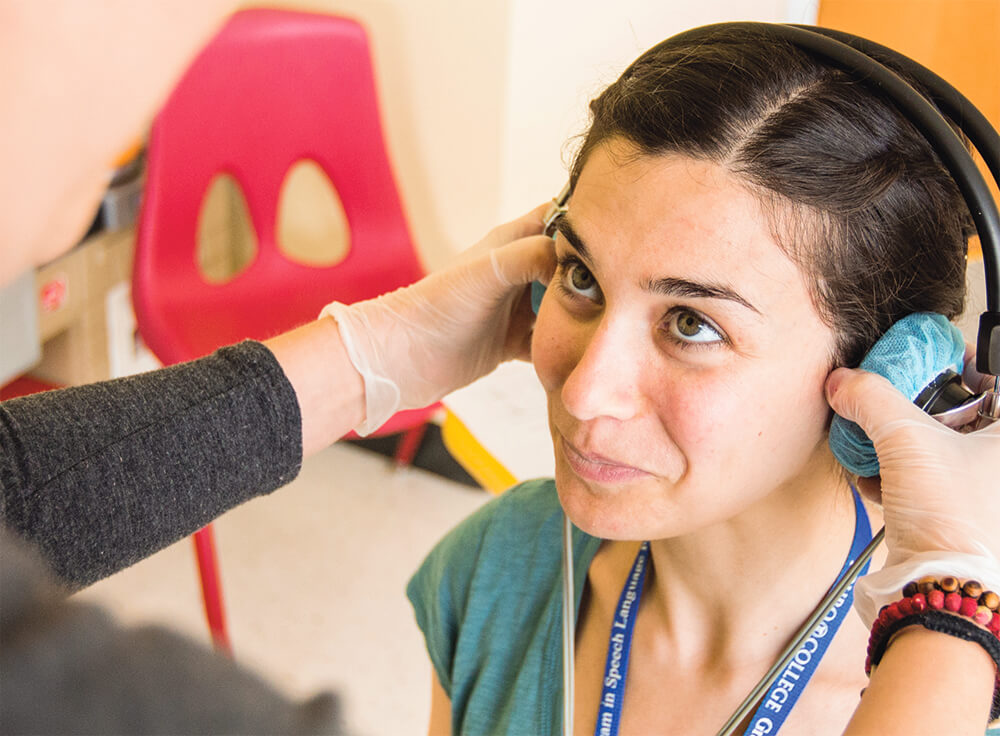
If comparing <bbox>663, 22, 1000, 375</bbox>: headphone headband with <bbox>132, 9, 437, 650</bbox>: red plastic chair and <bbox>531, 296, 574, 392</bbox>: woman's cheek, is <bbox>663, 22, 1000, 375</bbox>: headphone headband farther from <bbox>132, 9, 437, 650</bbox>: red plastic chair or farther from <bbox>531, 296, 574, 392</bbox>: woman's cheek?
<bbox>132, 9, 437, 650</bbox>: red plastic chair

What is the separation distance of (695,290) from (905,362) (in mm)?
191

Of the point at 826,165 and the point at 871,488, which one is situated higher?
the point at 826,165

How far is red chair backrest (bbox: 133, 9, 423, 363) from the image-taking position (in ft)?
7.76

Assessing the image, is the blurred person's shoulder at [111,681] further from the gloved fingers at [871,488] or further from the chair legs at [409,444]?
the chair legs at [409,444]

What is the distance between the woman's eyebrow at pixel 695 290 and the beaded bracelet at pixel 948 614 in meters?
0.28

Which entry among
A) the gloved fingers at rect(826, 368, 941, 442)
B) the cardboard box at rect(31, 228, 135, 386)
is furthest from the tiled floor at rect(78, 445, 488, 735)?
the gloved fingers at rect(826, 368, 941, 442)

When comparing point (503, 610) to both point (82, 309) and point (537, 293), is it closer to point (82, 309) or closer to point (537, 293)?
point (537, 293)

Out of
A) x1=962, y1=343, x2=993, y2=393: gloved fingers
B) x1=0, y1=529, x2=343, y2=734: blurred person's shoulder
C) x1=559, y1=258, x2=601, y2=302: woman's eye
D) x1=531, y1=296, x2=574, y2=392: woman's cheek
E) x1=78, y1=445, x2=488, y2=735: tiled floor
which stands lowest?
x1=78, y1=445, x2=488, y2=735: tiled floor

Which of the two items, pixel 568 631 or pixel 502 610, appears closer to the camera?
pixel 568 631

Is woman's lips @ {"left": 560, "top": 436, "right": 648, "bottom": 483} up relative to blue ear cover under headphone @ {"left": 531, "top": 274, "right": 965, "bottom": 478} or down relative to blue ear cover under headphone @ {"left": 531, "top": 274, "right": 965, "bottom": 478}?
down

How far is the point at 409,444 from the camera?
300 cm

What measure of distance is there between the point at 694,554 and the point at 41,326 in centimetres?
199

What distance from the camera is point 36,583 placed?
10.8 inches

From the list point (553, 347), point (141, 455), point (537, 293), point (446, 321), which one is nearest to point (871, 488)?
point (553, 347)
